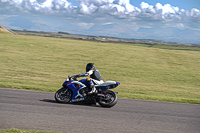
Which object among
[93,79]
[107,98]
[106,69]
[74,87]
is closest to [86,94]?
[74,87]

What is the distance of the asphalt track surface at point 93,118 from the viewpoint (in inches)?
253

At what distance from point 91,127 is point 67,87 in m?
3.80

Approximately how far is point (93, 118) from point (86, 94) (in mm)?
2421

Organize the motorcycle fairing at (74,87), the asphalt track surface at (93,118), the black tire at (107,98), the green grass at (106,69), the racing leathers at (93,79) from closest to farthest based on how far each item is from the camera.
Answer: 1. the asphalt track surface at (93,118)
2. the black tire at (107,98)
3. the racing leathers at (93,79)
4. the motorcycle fairing at (74,87)
5. the green grass at (106,69)

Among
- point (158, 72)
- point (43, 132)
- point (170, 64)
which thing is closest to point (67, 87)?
point (43, 132)

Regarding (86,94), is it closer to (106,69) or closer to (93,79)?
(93,79)

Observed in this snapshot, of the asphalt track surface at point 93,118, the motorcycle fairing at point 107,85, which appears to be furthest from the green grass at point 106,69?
the motorcycle fairing at point 107,85

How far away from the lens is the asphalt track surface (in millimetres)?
6426

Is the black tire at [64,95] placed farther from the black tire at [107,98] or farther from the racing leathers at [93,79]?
the black tire at [107,98]

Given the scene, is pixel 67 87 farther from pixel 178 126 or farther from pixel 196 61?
pixel 196 61

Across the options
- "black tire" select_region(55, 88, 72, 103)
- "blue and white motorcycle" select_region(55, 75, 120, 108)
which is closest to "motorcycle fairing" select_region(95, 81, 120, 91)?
"blue and white motorcycle" select_region(55, 75, 120, 108)

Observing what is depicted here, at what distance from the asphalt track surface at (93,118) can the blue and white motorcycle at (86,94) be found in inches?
13.4

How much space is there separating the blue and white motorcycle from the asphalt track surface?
34 centimetres

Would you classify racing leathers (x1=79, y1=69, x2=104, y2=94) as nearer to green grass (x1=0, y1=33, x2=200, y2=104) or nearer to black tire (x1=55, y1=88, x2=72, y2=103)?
black tire (x1=55, y1=88, x2=72, y2=103)
